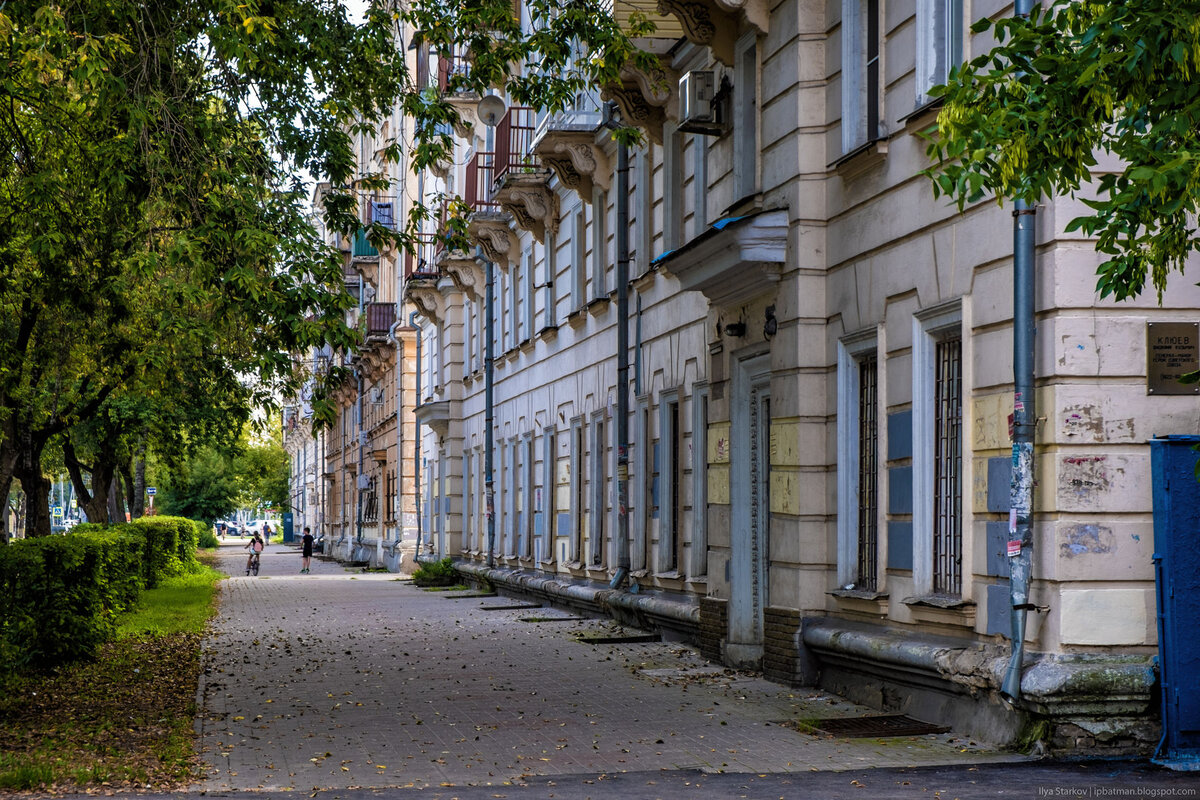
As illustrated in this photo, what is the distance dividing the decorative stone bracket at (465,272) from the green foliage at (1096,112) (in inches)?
1071

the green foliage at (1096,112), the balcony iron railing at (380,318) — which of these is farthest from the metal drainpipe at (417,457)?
the green foliage at (1096,112)

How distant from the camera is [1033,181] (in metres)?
6.70

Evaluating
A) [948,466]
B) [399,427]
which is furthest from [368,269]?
[948,466]

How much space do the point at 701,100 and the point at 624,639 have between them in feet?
21.4

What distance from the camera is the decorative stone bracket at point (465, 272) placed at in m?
33.8

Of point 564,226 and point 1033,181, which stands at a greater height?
point 564,226

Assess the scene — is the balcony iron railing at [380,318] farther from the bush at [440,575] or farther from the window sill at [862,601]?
the window sill at [862,601]

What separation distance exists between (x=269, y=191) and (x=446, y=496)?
2498 cm

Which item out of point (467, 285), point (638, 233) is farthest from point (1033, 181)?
point (467, 285)

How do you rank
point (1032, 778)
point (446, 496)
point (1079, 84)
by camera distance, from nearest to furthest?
point (1079, 84)
point (1032, 778)
point (446, 496)

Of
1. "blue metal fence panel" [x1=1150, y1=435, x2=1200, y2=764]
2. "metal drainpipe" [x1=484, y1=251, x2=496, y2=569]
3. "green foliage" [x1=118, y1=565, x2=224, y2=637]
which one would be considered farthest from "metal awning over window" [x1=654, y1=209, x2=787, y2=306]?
"metal drainpipe" [x1=484, y1=251, x2=496, y2=569]

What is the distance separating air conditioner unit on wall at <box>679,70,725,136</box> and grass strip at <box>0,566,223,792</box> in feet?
24.5

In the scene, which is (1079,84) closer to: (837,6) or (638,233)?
(837,6)

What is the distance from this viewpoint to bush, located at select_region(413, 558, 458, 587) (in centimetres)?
3528
